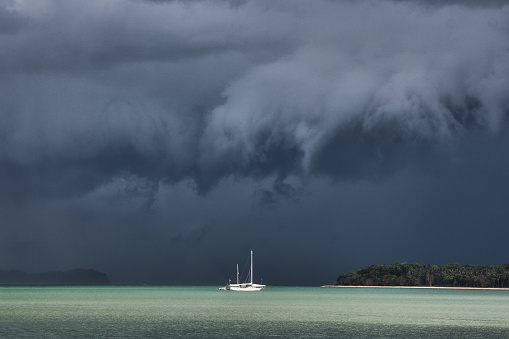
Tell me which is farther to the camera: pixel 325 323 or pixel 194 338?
pixel 325 323

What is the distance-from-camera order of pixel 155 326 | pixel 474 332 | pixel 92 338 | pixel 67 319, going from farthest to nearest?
pixel 67 319 < pixel 155 326 < pixel 474 332 < pixel 92 338

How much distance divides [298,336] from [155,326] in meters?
20.2

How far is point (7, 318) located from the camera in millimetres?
93250

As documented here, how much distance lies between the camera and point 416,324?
85.7 m

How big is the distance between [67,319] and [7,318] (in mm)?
9177

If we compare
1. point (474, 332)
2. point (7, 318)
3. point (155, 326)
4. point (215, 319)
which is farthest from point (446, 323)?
point (7, 318)

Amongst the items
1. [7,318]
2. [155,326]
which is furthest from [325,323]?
[7,318]

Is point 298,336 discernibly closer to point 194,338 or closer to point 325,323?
point 194,338

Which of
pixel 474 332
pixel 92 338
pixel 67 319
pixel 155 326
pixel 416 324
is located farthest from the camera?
pixel 67 319

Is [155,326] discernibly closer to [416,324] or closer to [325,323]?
[325,323]

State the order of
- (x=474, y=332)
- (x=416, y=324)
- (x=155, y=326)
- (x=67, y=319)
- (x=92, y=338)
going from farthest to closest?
1. (x=67, y=319)
2. (x=416, y=324)
3. (x=155, y=326)
4. (x=474, y=332)
5. (x=92, y=338)

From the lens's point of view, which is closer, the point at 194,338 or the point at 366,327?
the point at 194,338

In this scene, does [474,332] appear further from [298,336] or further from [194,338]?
[194,338]

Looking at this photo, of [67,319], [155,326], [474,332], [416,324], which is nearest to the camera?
[474,332]
